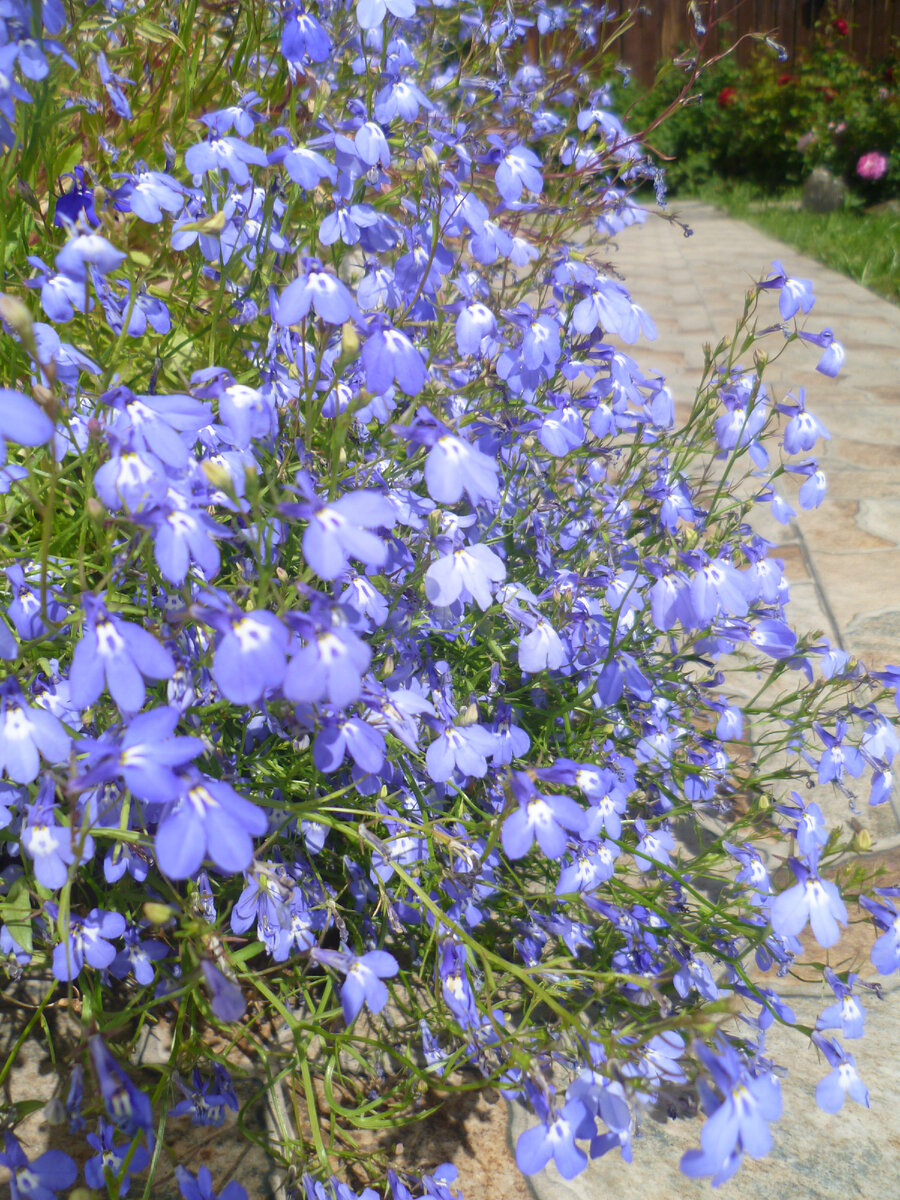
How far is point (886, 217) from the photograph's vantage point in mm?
7926

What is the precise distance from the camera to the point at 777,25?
36.9 feet

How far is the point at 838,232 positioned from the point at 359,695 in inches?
317

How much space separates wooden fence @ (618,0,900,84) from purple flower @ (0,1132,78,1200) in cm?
1203

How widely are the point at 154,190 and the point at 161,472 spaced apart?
769 mm

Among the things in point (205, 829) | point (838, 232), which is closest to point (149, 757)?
point (205, 829)

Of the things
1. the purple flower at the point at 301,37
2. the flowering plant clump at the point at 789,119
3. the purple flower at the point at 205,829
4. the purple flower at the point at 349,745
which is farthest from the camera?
the flowering plant clump at the point at 789,119

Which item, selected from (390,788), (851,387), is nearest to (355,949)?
(390,788)

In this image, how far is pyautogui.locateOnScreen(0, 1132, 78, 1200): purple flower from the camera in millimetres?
940

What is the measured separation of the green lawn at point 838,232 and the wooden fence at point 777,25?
219 centimetres

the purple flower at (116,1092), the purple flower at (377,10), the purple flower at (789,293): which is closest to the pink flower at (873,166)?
the purple flower at (789,293)

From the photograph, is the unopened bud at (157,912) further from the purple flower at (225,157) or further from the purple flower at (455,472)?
the purple flower at (225,157)

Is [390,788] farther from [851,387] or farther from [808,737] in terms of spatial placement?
[851,387]

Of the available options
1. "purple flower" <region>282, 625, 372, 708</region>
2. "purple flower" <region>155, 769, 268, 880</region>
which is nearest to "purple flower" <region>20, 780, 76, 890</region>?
"purple flower" <region>155, 769, 268, 880</region>

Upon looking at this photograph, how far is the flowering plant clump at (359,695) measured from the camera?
2.77 ft
